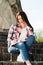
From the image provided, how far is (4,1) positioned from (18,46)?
397 cm

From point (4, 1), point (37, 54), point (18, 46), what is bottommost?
point (37, 54)

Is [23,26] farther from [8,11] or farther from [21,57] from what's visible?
[8,11]

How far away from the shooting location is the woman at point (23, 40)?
5.58 metres

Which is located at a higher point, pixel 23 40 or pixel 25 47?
pixel 23 40

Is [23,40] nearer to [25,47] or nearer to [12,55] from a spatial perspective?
[25,47]

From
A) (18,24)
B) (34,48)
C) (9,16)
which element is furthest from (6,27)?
(18,24)

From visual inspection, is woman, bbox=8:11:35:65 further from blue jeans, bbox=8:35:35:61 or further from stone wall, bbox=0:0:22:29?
stone wall, bbox=0:0:22:29

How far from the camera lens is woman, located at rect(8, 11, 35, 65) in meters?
5.58

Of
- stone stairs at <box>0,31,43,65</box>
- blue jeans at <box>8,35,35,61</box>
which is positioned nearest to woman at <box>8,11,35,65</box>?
blue jeans at <box>8,35,35,61</box>

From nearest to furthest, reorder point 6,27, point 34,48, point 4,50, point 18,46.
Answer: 1. point 18,46
2. point 4,50
3. point 34,48
4. point 6,27

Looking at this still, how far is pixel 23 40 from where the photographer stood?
18.7ft

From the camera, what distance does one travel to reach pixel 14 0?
30.7 feet

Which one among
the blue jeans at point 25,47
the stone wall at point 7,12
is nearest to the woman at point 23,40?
the blue jeans at point 25,47

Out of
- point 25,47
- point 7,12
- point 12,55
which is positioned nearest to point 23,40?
point 25,47
